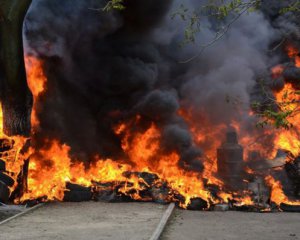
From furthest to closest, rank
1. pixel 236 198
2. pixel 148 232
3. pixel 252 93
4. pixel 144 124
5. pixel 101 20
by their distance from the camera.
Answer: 1. pixel 252 93
2. pixel 144 124
3. pixel 101 20
4. pixel 236 198
5. pixel 148 232

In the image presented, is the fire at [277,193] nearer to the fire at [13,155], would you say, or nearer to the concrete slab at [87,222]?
the concrete slab at [87,222]

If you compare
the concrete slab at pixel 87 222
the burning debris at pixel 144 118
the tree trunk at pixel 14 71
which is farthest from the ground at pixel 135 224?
the tree trunk at pixel 14 71


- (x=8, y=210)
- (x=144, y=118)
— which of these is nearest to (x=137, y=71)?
(x=144, y=118)

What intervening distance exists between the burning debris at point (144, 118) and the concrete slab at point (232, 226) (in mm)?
1007

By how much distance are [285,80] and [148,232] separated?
14021 mm

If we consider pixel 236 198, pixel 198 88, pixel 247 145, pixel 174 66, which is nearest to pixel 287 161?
pixel 236 198

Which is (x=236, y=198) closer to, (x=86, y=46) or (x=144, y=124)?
(x=144, y=124)

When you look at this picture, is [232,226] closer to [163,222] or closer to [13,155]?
[163,222]

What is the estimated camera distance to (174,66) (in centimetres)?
2153

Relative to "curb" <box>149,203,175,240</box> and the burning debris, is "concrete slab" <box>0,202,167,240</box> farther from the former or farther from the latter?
the burning debris

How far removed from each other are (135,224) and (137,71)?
9.01 m

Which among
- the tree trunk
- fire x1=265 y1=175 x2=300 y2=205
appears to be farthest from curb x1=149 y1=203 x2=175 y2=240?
the tree trunk

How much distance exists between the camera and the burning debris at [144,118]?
1508cm

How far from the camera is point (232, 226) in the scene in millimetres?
11180
